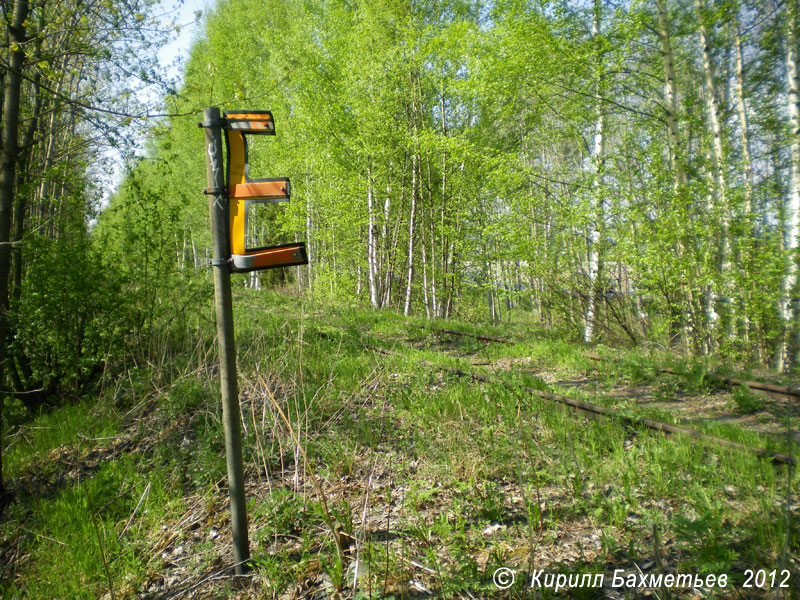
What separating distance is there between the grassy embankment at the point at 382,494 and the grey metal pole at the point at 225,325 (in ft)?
0.88

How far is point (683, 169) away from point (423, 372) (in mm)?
5360

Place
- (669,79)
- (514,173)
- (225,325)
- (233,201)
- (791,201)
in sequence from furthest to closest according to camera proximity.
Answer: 1. (514,173)
2. (669,79)
3. (791,201)
4. (225,325)
5. (233,201)

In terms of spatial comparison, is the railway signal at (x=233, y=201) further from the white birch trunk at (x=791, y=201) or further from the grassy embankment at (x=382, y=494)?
the white birch trunk at (x=791, y=201)

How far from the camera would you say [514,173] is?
8.98 m

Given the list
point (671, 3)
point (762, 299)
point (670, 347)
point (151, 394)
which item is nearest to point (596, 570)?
point (151, 394)

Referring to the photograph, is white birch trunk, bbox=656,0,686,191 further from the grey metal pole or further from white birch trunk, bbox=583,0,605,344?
the grey metal pole

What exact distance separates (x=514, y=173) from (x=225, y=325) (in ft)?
25.6

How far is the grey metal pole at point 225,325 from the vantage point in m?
2.24

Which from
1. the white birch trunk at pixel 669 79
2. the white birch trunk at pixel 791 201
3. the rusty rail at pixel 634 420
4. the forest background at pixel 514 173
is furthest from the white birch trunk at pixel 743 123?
the rusty rail at pixel 634 420

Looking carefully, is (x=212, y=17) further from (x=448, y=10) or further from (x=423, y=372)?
(x=423, y=372)

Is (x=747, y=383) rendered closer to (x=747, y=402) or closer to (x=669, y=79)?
(x=747, y=402)

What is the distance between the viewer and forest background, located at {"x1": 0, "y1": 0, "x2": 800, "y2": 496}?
4844 millimetres

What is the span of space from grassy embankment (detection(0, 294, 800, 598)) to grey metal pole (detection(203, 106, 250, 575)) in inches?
10.5

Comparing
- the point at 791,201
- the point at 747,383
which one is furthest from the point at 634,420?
the point at 791,201
